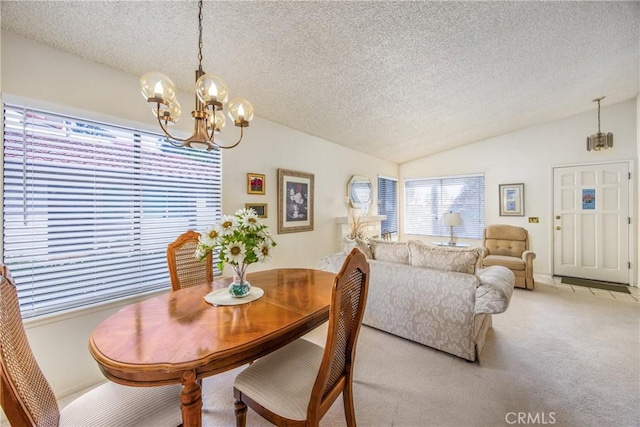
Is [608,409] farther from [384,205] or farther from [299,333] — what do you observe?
[384,205]

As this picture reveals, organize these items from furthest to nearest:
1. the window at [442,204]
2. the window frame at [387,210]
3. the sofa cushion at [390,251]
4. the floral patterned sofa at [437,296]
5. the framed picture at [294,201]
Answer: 1. the window frame at [387,210]
2. the window at [442,204]
3. the framed picture at [294,201]
4. the sofa cushion at [390,251]
5. the floral patterned sofa at [437,296]

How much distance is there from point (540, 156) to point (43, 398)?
6.48 m

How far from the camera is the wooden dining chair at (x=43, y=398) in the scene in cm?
75

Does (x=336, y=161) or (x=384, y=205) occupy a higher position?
(x=336, y=161)

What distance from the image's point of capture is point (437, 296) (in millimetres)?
2227

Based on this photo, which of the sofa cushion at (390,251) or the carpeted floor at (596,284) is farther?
the carpeted floor at (596,284)

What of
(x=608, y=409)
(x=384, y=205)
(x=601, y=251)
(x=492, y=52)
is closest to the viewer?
(x=608, y=409)

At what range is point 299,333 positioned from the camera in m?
1.26

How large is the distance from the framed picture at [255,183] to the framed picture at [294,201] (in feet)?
0.92

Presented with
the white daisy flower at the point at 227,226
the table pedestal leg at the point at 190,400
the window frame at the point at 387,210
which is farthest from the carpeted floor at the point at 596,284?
the table pedestal leg at the point at 190,400

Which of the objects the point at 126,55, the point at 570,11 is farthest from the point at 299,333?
the point at 570,11

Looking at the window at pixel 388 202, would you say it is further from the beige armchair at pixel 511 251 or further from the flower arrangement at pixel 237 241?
the flower arrangement at pixel 237 241

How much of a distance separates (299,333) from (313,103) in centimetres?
252

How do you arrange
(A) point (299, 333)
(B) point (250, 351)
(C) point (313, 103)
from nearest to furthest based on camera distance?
1. (B) point (250, 351)
2. (A) point (299, 333)
3. (C) point (313, 103)
